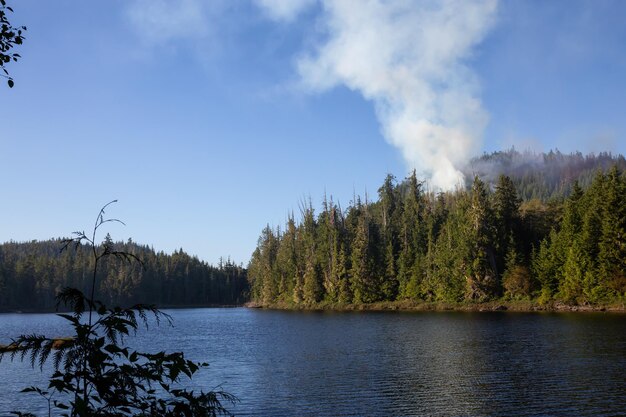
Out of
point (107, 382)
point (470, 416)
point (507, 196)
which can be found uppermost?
point (507, 196)

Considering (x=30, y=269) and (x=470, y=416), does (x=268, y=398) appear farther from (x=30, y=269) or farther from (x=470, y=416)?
(x=30, y=269)

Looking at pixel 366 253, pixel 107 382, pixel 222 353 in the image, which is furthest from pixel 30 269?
pixel 107 382

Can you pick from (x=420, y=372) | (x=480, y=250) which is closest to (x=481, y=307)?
(x=480, y=250)

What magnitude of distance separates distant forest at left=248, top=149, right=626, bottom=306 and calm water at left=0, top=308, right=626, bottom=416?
1120 inches

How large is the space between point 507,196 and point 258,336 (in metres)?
68.6

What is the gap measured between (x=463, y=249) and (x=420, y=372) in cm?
7530

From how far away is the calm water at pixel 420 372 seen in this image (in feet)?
89.6

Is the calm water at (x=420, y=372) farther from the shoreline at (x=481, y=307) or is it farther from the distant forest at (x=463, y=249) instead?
the distant forest at (x=463, y=249)

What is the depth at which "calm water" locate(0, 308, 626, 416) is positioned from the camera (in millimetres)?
27297

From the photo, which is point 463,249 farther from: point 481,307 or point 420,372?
point 420,372

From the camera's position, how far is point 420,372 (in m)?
36.8

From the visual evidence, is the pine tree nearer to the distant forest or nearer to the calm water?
the distant forest

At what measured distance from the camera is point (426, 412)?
26.2 meters

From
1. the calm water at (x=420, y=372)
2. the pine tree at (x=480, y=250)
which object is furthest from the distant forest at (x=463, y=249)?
the calm water at (x=420, y=372)
